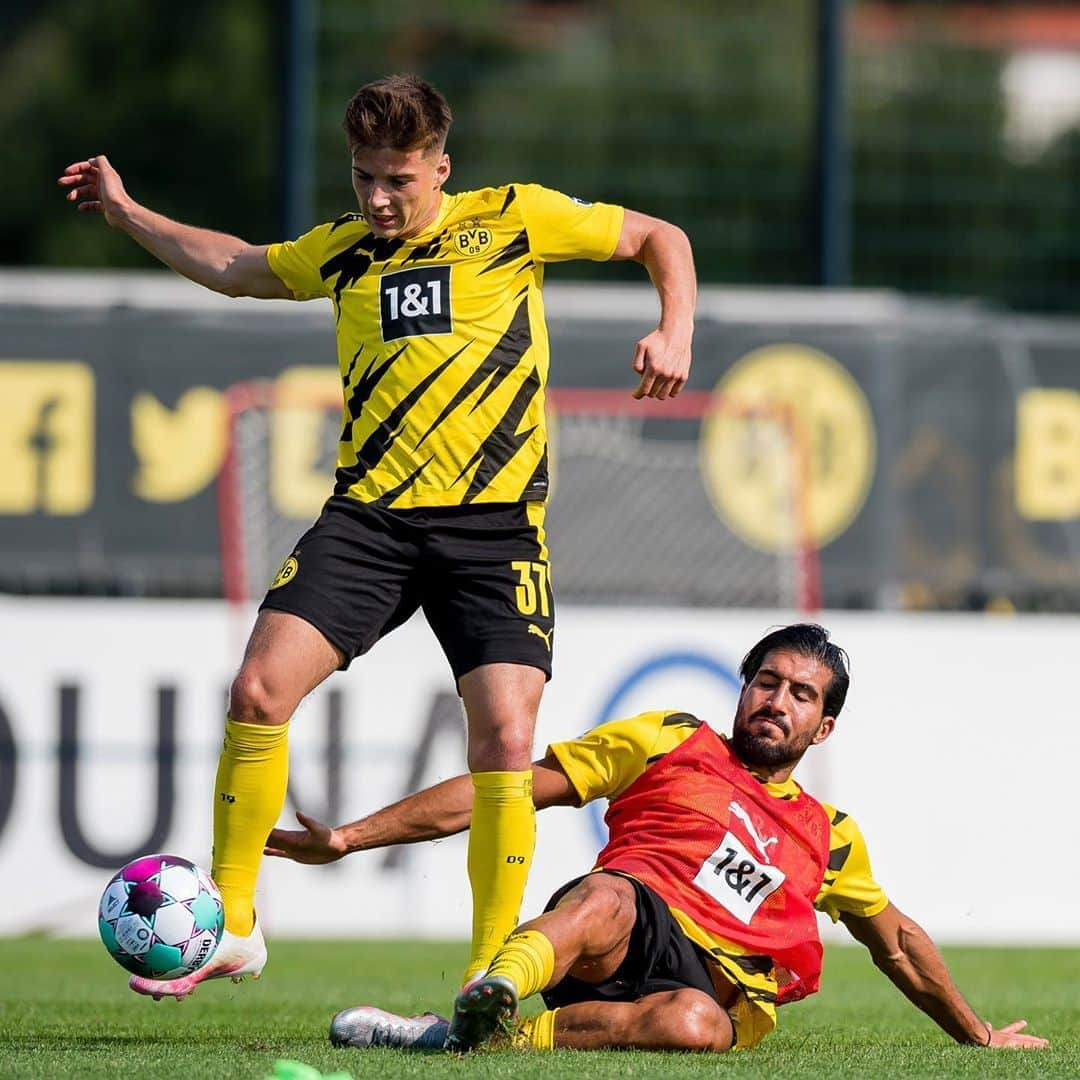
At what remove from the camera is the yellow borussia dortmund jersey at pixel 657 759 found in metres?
5.32

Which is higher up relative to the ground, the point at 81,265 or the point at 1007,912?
the point at 81,265

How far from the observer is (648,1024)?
5047 mm

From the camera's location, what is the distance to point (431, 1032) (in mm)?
4988

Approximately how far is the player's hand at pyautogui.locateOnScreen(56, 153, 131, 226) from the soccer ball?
1.75m

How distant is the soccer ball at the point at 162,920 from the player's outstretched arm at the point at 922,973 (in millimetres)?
1534

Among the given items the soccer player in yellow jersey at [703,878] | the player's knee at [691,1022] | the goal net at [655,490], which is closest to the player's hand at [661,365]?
the soccer player in yellow jersey at [703,878]

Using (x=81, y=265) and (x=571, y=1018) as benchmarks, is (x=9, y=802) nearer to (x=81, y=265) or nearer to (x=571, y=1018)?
(x=571, y=1018)

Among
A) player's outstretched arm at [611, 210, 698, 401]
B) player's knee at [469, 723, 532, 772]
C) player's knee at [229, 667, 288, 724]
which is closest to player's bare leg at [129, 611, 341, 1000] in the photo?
player's knee at [229, 667, 288, 724]

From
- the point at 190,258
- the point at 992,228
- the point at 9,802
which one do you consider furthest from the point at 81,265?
the point at 190,258

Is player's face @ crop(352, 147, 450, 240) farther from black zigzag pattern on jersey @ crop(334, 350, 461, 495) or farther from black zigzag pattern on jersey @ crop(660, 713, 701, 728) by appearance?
black zigzag pattern on jersey @ crop(660, 713, 701, 728)

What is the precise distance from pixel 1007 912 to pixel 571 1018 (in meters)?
4.80

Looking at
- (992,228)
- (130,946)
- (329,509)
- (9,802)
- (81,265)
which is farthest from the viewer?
(81,265)

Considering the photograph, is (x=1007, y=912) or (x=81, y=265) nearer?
(x=1007, y=912)

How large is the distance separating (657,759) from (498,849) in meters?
0.44
